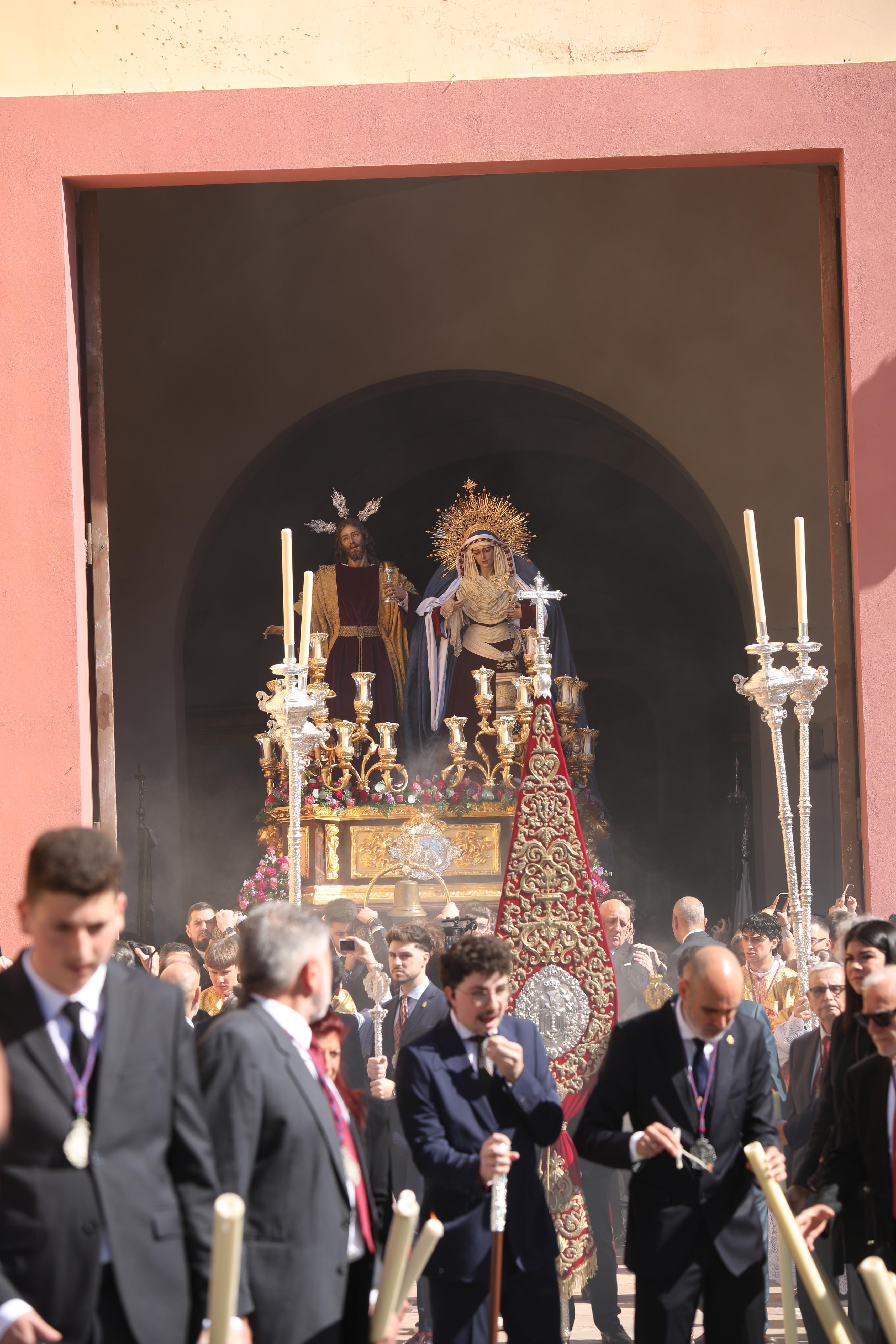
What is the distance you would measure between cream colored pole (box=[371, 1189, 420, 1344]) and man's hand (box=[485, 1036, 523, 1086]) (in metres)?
0.76

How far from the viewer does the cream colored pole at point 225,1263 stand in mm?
2514

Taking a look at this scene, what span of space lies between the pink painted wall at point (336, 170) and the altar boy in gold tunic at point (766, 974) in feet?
2.51

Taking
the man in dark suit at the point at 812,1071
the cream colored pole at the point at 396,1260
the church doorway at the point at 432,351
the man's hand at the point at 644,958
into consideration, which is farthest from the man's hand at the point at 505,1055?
the church doorway at the point at 432,351

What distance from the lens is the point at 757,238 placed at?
10844 mm

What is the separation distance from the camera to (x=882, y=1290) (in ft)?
8.61

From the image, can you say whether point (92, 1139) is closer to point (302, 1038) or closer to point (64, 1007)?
point (64, 1007)

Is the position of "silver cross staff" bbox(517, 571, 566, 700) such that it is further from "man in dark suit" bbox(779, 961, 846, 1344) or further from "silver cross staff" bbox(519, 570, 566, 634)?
"man in dark suit" bbox(779, 961, 846, 1344)

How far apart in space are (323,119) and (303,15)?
56 cm

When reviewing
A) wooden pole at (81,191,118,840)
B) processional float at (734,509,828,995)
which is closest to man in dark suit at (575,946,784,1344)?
processional float at (734,509,828,995)

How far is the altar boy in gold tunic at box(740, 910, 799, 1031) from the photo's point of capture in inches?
244

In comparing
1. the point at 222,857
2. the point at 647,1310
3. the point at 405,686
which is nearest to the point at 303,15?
the point at 405,686

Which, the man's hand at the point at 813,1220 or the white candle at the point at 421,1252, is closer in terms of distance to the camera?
the white candle at the point at 421,1252

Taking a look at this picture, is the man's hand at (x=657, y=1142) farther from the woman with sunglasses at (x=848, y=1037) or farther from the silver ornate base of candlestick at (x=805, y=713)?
the silver ornate base of candlestick at (x=805, y=713)

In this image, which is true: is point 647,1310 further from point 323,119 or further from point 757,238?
point 757,238
